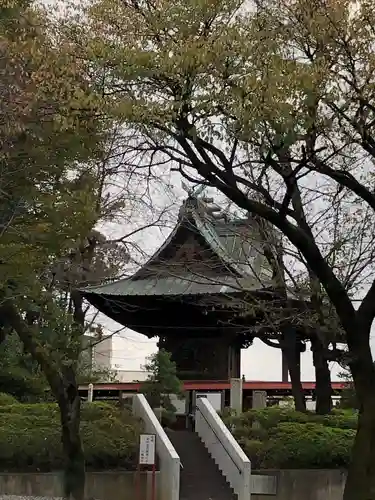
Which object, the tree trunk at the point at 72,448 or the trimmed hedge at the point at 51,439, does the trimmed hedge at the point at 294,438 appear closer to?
the trimmed hedge at the point at 51,439

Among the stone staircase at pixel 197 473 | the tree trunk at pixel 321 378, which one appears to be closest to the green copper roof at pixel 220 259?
the tree trunk at pixel 321 378

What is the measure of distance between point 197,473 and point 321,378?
158 inches

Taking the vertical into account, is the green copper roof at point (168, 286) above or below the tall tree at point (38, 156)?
above

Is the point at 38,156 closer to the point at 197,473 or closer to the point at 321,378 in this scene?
Answer: the point at 197,473

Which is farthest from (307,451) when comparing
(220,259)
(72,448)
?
(220,259)

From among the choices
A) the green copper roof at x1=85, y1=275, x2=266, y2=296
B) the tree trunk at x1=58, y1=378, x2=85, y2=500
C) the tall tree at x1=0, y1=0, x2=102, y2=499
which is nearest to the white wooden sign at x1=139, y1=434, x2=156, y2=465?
the tree trunk at x1=58, y1=378, x2=85, y2=500

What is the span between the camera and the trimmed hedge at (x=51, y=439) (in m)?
16.1

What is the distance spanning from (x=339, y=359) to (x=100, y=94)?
30.4 ft

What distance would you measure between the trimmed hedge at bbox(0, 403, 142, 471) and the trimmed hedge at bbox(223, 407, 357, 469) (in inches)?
108

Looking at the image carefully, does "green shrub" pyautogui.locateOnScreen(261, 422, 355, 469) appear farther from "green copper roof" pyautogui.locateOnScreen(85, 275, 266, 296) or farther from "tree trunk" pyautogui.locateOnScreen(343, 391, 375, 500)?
"tree trunk" pyautogui.locateOnScreen(343, 391, 375, 500)

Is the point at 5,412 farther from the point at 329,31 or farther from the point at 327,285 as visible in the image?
the point at 329,31

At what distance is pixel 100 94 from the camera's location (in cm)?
862

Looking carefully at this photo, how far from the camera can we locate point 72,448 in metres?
13.3

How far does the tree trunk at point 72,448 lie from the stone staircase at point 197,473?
353 centimetres
